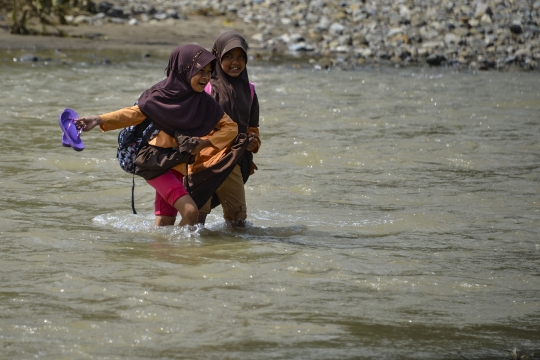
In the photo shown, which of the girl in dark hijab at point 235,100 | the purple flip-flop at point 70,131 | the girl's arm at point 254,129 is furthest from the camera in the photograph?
the girl's arm at point 254,129

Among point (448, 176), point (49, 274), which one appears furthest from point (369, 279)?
point (448, 176)

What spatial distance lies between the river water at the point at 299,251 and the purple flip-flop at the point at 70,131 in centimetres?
74

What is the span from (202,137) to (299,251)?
103cm

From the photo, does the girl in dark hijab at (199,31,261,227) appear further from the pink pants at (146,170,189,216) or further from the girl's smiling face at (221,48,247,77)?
the pink pants at (146,170,189,216)

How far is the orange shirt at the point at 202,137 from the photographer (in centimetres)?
551

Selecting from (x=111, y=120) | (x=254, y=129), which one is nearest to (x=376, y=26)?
(x=254, y=129)

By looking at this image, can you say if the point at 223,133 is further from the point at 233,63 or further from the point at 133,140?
the point at 133,140

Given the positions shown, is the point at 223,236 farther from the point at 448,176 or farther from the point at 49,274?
the point at 448,176

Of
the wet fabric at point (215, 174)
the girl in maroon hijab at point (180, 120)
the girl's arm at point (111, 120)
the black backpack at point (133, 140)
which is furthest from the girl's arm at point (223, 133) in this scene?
the girl's arm at point (111, 120)

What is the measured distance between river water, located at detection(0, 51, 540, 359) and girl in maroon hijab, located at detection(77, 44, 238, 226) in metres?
0.47

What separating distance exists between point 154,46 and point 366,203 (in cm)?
1227

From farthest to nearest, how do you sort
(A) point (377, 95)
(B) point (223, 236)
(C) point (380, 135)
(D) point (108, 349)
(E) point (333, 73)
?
(E) point (333, 73) < (A) point (377, 95) < (C) point (380, 135) < (B) point (223, 236) < (D) point (108, 349)

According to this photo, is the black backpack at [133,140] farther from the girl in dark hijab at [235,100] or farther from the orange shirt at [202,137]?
the girl in dark hijab at [235,100]

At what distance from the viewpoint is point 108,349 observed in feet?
13.7
